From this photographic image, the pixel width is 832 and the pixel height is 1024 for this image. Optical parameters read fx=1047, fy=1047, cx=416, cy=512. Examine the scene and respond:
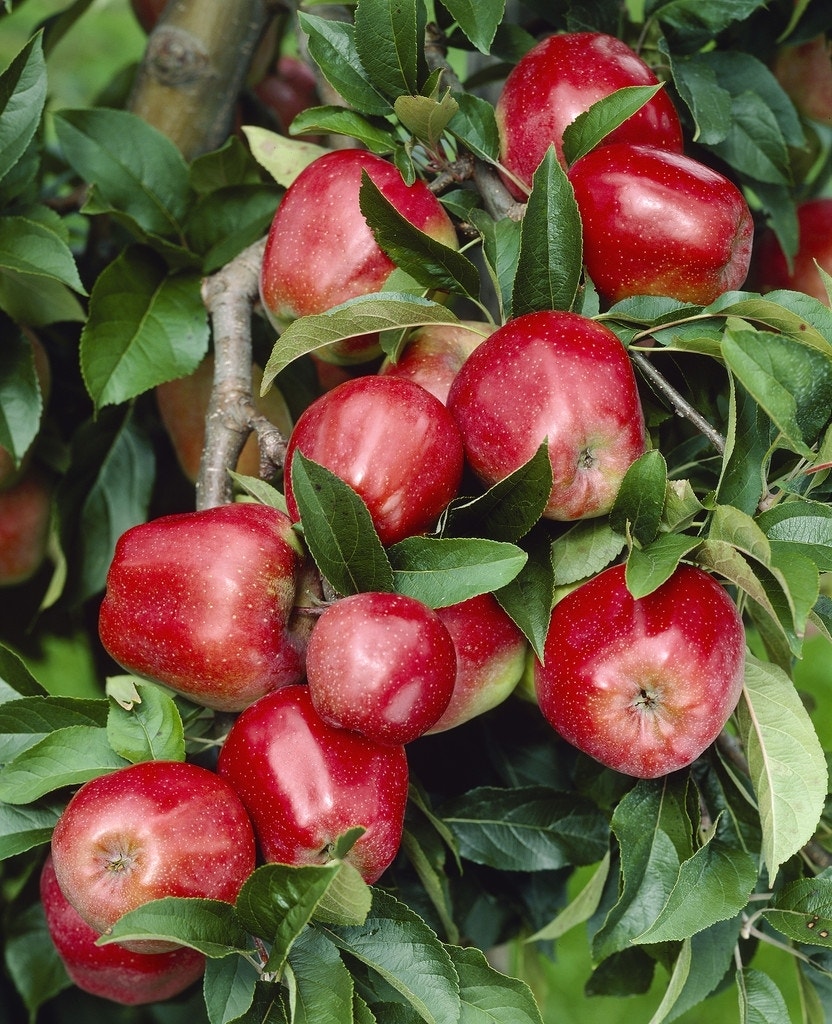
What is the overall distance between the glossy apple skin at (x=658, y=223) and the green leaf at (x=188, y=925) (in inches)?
17.9

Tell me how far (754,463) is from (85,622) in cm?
85

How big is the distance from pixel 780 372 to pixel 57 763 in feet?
1.58

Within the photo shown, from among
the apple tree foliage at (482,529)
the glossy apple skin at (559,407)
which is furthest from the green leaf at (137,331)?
the glossy apple skin at (559,407)

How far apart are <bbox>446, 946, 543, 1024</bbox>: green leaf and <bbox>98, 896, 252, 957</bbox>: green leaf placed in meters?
0.14

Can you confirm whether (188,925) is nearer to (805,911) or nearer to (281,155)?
(805,911)

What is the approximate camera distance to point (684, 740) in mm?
608

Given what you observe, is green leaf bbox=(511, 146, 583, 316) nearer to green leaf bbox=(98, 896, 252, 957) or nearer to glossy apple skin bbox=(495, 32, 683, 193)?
glossy apple skin bbox=(495, 32, 683, 193)

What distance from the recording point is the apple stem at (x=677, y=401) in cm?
65

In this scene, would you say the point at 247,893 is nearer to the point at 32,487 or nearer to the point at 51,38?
the point at 32,487

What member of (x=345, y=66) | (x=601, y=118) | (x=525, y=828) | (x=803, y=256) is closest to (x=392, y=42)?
(x=345, y=66)

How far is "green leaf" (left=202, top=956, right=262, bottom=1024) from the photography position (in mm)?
566

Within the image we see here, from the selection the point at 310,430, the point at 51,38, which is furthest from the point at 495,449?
the point at 51,38

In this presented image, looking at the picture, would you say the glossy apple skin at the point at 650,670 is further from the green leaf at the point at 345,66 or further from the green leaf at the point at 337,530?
the green leaf at the point at 345,66

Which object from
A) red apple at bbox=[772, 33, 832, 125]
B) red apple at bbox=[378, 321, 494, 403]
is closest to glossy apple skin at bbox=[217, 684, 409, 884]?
red apple at bbox=[378, 321, 494, 403]
